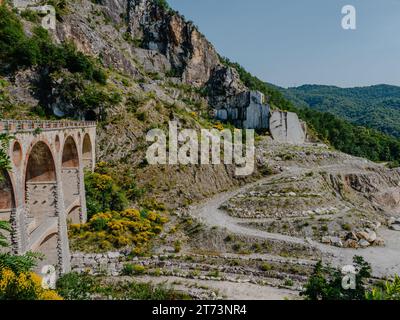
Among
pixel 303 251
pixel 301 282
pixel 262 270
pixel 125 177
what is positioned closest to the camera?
pixel 301 282

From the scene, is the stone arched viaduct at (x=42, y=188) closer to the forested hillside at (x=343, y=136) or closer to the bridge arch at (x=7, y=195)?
the bridge arch at (x=7, y=195)

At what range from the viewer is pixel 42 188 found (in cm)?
2852

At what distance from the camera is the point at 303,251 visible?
1316 inches

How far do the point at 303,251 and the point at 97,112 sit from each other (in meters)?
36.9

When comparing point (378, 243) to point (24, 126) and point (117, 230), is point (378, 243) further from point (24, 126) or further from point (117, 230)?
point (24, 126)

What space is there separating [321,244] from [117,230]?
65.5ft

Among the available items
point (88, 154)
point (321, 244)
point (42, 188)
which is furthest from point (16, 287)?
point (88, 154)

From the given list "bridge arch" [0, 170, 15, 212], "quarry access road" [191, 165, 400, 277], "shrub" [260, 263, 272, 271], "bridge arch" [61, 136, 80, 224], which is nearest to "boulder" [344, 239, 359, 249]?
"quarry access road" [191, 165, 400, 277]

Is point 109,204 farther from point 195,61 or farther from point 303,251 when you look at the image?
point 195,61

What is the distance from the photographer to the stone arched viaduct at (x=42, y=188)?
20672mm

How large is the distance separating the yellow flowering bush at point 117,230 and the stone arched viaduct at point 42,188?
2.35m

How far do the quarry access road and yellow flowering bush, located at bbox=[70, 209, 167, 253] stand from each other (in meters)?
5.98
